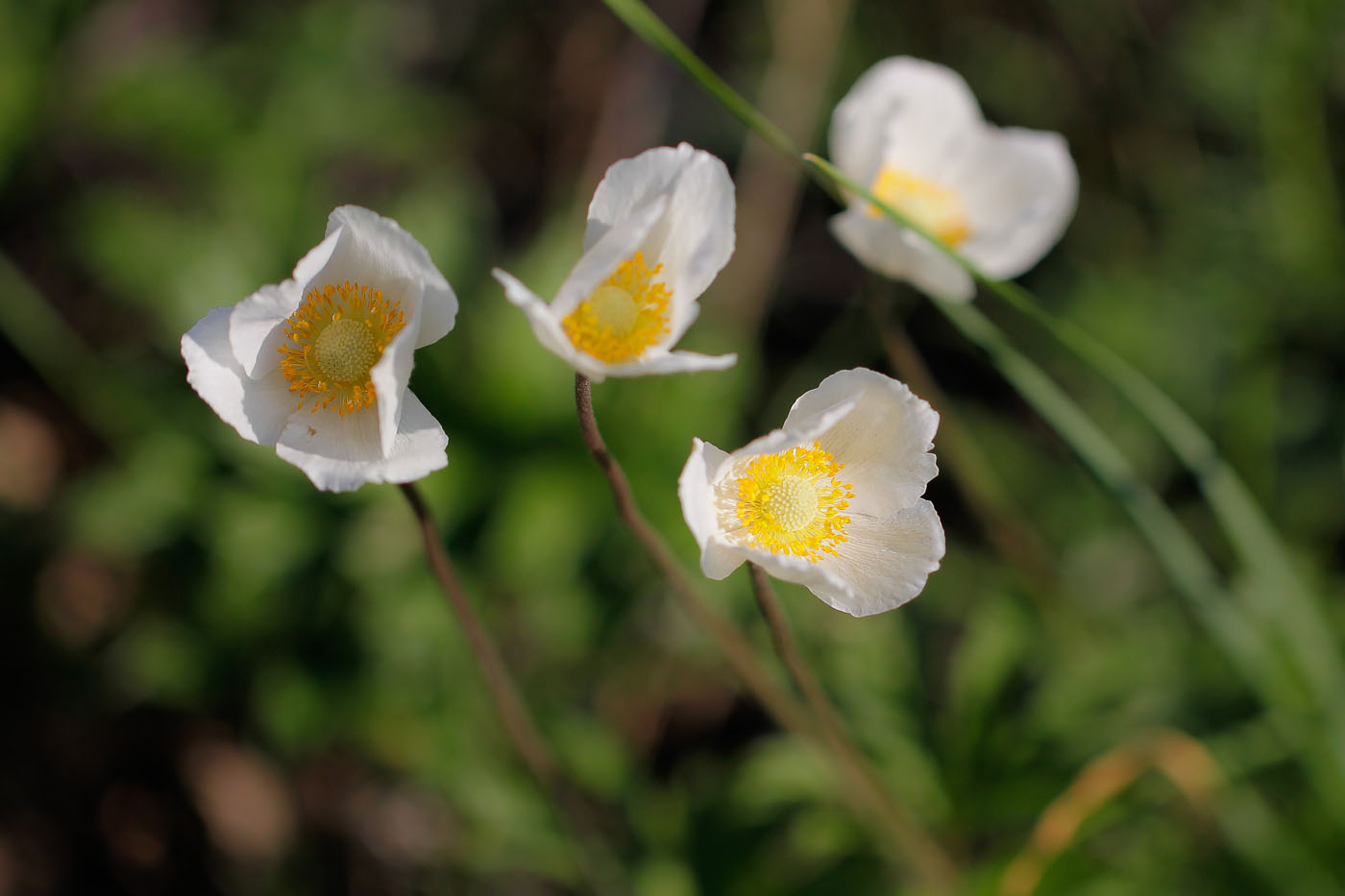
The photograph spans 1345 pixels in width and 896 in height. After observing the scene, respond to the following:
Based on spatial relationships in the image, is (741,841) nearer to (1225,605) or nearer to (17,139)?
(1225,605)

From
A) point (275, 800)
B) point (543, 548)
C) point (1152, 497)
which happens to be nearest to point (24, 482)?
point (275, 800)

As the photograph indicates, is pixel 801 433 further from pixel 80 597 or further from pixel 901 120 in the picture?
pixel 80 597

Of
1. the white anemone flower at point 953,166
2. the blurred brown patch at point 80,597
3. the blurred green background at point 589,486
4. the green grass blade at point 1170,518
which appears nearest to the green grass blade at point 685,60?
the green grass blade at point 1170,518

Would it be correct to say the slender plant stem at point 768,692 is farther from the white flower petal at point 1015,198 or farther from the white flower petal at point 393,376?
the white flower petal at point 1015,198

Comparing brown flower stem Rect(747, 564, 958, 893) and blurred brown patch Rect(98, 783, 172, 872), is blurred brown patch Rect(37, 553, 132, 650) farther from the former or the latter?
brown flower stem Rect(747, 564, 958, 893)

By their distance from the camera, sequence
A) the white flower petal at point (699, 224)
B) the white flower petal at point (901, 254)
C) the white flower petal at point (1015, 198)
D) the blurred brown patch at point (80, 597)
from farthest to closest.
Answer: the blurred brown patch at point (80, 597)
the white flower petal at point (1015, 198)
the white flower petal at point (901, 254)
the white flower petal at point (699, 224)

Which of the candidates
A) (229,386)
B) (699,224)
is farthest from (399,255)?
(699,224)
